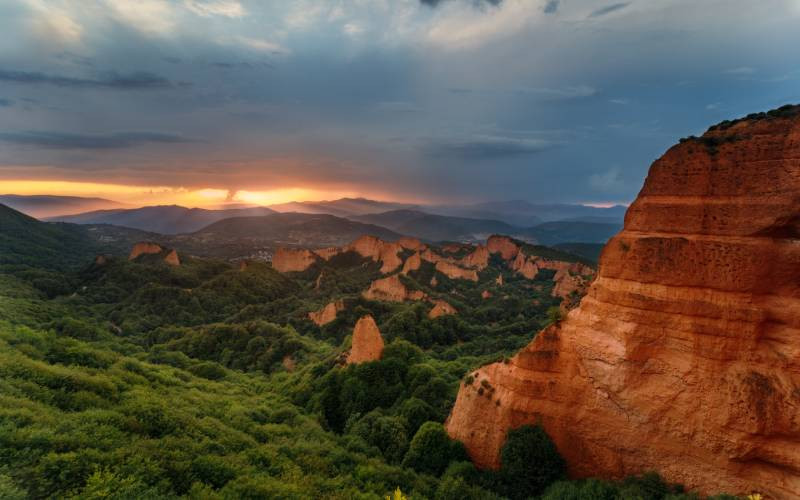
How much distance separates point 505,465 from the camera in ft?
64.1

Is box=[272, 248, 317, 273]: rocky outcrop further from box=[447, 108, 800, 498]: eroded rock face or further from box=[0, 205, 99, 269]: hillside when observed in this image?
box=[447, 108, 800, 498]: eroded rock face

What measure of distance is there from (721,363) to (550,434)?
27.4ft

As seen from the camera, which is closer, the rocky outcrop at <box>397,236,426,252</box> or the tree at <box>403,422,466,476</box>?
the tree at <box>403,422,466,476</box>

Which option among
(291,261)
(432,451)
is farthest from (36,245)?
(432,451)

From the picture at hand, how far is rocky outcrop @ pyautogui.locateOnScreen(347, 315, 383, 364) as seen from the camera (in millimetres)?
36375

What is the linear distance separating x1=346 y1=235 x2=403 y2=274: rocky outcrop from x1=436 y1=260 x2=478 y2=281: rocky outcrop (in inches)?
533

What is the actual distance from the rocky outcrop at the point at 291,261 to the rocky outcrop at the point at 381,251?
17.8 metres

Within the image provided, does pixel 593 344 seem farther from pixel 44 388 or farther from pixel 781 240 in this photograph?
pixel 44 388

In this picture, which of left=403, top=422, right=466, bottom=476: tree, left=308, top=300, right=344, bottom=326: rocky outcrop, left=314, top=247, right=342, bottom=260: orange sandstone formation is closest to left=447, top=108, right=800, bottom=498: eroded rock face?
left=403, top=422, right=466, bottom=476: tree

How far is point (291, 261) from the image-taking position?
13500 centimetres

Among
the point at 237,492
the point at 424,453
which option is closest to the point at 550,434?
the point at 424,453

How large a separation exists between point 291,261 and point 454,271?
5775 centimetres

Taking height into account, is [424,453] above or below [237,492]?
below

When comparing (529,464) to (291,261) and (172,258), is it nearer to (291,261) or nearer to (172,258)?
(172,258)
